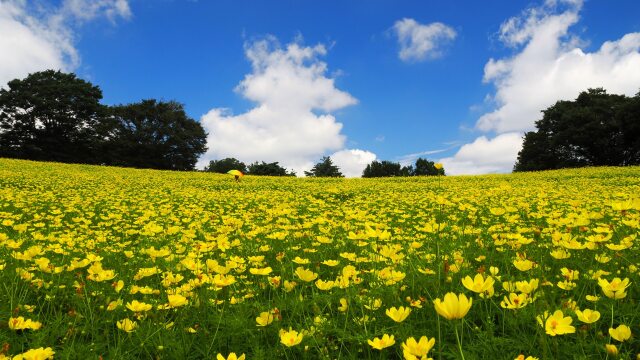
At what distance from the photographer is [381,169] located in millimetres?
74125

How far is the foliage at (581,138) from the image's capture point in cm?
4294

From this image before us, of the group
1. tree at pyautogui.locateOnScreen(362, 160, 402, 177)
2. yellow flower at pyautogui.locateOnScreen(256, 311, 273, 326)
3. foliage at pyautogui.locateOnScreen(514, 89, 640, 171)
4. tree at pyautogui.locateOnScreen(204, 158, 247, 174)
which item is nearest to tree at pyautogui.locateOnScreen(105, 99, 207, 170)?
tree at pyautogui.locateOnScreen(204, 158, 247, 174)

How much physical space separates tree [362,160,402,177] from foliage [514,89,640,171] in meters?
26.0

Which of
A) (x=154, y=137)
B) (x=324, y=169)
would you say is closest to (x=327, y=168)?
(x=324, y=169)

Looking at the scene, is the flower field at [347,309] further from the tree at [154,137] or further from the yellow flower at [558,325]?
the tree at [154,137]

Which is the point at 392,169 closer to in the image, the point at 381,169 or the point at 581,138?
the point at 381,169

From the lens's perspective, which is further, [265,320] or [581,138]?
[581,138]

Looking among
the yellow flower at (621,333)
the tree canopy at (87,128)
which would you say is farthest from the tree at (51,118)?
the yellow flower at (621,333)

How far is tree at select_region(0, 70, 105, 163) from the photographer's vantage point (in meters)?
44.8

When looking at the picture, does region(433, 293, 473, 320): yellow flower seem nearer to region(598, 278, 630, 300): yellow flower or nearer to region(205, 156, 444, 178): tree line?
region(598, 278, 630, 300): yellow flower

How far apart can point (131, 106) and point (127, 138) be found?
5.52 meters

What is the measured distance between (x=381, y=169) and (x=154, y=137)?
4031cm

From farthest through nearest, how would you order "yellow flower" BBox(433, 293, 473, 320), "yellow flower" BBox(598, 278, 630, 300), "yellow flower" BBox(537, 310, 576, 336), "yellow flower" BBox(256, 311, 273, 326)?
"yellow flower" BBox(256, 311, 273, 326) → "yellow flower" BBox(598, 278, 630, 300) → "yellow flower" BBox(537, 310, 576, 336) → "yellow flower" BBox(433, 293, 473, 320)

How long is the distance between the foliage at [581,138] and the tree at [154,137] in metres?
44.2
